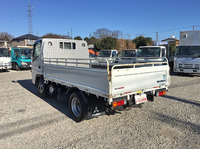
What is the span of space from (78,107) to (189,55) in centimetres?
1041

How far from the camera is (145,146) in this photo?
10.8 ft

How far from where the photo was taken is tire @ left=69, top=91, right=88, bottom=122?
13.3 feet

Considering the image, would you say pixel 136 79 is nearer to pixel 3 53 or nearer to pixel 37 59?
pixel 37 59

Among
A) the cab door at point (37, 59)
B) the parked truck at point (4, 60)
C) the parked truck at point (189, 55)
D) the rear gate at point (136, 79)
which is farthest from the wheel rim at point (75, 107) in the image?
the parked truck at point (4, 60)

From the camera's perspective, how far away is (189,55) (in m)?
12.0

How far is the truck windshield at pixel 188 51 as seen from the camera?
466 inches

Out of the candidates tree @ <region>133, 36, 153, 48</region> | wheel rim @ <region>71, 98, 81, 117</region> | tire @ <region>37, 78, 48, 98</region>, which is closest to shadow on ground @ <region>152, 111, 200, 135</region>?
wheel rim @ <region>71, 98, 81, 117</region>

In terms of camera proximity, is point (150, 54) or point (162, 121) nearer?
point (162, 121)

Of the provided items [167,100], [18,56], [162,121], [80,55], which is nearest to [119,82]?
[162,121]

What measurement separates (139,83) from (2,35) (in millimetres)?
68447

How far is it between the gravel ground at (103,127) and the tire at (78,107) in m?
0.19

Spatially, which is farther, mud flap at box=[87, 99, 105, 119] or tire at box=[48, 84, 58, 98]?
tire at box=[48, 84, 58, 98]

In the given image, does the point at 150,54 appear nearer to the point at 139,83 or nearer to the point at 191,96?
the point at 191,96

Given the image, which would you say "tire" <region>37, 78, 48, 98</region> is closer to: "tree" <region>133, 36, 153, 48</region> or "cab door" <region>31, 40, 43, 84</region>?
"cab door" <region>31, 40, 43, 84</region>
